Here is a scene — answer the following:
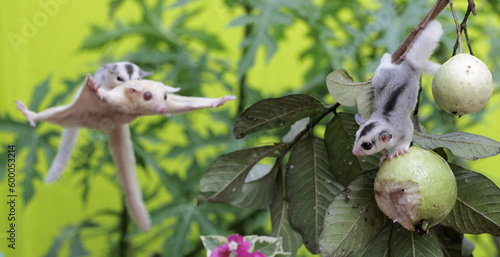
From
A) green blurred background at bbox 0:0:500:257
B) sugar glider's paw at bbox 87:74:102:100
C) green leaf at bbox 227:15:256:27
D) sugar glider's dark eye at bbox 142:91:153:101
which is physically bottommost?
green blurred background at bbox 0:0:500:257

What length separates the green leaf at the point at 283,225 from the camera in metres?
0.35

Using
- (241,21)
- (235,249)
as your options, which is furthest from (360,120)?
(241,21)

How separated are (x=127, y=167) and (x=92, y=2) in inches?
17.4

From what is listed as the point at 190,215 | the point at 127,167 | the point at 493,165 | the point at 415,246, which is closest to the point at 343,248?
the point at 415,246

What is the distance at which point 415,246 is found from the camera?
296 millimetres

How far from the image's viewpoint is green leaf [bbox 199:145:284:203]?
0.33 m

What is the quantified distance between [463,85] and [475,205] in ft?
0.28

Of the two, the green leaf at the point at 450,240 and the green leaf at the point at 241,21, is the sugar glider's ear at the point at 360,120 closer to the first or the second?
the green leaf at the point at 450,240

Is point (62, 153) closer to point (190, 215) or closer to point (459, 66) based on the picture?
point (459, 66)

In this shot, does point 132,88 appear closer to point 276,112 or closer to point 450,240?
point 276,112

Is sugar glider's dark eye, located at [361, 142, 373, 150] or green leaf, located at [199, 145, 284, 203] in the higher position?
sugar glider's dark eye, located at [361, 142, 373, 150]

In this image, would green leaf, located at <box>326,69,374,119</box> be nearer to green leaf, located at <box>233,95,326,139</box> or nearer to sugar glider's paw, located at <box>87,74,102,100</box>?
green leaf, located at <box>233,95,326,139</box>

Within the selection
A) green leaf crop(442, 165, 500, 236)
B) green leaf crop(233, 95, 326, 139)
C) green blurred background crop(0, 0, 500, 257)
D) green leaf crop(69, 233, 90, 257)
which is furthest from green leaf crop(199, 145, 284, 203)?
green leaf crop(69, 233, 90, 257)

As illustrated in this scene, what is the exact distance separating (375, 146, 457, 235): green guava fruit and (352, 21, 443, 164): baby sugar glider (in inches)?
0.5
